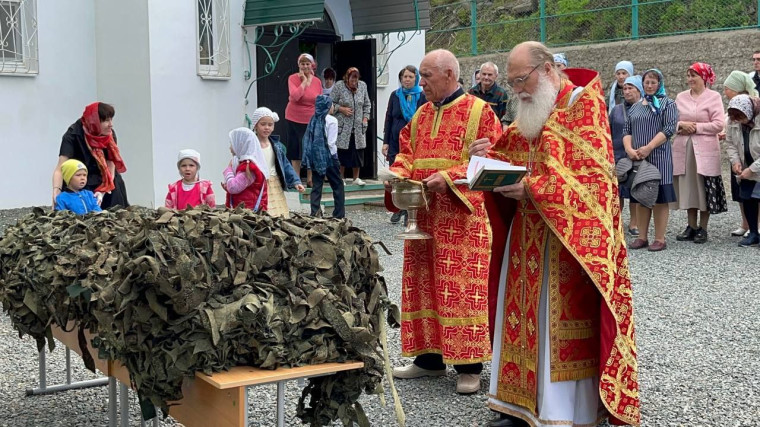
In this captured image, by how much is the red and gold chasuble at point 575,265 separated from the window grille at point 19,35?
918 centimetres

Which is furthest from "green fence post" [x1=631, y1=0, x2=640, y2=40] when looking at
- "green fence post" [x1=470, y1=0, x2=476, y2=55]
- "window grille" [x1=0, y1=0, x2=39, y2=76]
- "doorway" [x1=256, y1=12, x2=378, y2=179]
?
"window grille" [x1=0, y1=0, x2=39, y2=76]

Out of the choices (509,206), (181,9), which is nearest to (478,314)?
(509,206)

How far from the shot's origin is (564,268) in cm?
438

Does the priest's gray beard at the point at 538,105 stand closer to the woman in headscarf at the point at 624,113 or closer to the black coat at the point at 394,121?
the woman in headscarf at the point at 624,113

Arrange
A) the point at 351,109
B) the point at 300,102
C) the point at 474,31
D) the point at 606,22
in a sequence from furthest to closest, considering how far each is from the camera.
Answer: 1. the point at 474,31
2. the point at 606,22
3. the point at 351,109
4. the point at 300,102

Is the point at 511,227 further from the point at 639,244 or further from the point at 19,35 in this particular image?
the point at 19,35

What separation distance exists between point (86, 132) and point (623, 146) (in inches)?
229

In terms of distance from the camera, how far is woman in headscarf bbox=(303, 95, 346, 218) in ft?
38.8

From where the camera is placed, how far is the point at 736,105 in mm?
10031

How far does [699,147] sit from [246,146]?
581cm

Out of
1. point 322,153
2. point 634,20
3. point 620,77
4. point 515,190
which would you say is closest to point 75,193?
point 515,190

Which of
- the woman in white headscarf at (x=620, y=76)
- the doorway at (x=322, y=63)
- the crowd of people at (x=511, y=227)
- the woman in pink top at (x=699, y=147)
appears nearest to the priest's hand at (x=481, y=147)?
the crowd of people at (x=511, y=227)

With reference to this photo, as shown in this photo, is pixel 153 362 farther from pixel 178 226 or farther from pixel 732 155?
pixel 732 155

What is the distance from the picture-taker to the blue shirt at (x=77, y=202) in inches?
265
